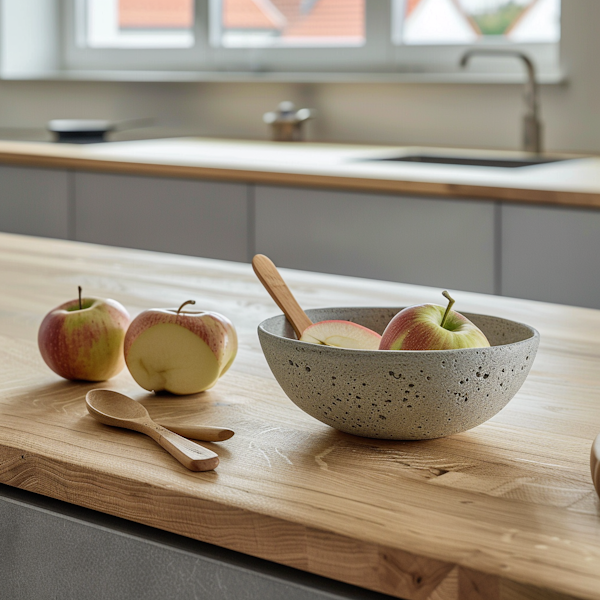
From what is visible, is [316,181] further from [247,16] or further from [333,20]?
[247,16]

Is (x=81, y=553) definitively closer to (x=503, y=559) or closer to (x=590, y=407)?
(x=503, y=559)

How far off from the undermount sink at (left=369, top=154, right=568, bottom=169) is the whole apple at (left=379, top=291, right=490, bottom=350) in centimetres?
202

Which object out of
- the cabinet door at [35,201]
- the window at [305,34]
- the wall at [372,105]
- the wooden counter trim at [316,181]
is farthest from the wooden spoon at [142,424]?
the window at [305,34]

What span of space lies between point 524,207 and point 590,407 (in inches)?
51.7

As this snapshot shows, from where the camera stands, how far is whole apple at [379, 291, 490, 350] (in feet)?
2.20

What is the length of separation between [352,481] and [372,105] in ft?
9.09

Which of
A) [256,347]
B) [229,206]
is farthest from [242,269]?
[229,206]

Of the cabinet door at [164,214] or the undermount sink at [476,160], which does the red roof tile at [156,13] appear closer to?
the cabinet door at [164,214]

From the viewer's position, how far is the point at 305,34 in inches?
141

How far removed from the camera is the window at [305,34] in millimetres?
3160

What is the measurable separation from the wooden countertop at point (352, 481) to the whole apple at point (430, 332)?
0.08 m

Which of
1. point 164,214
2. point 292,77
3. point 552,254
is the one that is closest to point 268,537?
point 552,254

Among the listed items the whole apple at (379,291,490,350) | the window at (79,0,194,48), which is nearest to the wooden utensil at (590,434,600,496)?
the whole apple at (379,291,490,350)

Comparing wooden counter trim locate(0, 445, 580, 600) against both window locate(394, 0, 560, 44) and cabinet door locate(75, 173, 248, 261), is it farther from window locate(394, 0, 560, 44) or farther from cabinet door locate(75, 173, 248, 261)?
window locate(394, 0, 560, 44)
